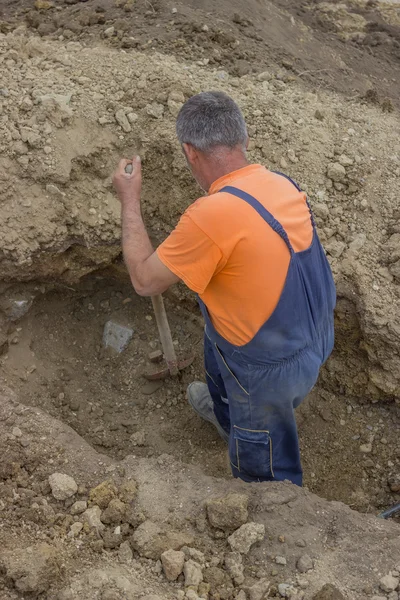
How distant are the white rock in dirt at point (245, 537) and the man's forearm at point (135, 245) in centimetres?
115

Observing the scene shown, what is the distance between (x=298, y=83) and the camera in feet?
15.8

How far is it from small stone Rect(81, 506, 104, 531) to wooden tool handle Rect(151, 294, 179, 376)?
1.52 metres

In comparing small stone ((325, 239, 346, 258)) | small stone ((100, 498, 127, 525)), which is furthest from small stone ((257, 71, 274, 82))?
small stone ((100, 498, 127, 525))

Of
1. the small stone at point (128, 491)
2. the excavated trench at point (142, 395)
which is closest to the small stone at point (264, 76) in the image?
the excavated trench at point (142, 395)

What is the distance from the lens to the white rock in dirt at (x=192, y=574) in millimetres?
2396

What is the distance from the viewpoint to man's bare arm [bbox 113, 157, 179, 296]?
271 cm

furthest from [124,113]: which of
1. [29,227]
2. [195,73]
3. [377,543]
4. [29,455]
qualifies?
[377,543]

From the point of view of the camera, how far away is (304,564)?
252 cm

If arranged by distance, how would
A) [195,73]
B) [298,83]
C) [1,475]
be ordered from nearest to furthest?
[1,475], [195,73], [298,83]

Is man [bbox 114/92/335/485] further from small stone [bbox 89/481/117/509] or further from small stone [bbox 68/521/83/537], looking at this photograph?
small stone [bbox 68/521/83/537]

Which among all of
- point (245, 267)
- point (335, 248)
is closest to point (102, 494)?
point (245, 267)

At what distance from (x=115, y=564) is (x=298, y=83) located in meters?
3.78

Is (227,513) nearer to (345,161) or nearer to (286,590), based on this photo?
(286,590)

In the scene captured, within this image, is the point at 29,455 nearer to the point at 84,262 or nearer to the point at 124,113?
the point at 84,262
